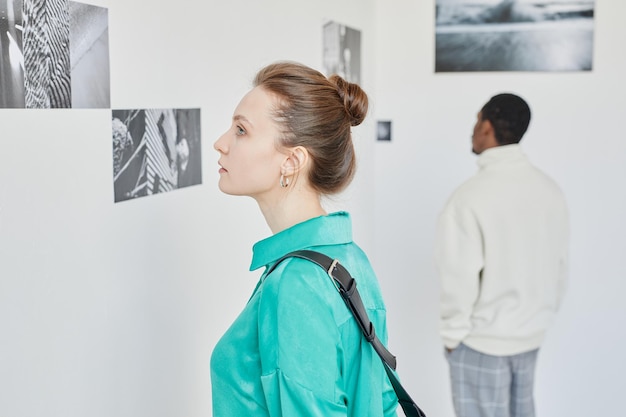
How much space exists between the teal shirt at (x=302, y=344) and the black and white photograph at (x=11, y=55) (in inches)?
19.8

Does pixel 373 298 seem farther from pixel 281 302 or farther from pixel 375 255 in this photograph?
pixel 375 255

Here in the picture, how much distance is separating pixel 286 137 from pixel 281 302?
0.33 metres

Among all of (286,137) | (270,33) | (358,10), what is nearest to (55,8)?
(286,137)

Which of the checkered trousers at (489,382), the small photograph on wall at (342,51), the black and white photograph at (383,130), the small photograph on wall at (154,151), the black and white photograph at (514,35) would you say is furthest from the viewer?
the black and white photograph at (383,130)

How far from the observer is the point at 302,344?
143 centimetres

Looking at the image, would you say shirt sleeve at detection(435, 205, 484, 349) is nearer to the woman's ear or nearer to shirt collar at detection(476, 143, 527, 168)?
shirt collar at detection(476, 143, 527, 168)

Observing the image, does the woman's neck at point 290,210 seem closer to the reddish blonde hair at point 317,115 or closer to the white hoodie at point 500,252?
the reddish blonde hair at point 317,115

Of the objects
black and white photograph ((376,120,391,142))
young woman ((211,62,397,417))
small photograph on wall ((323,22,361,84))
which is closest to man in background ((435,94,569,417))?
small photograph on wall ((323,22,361,84))

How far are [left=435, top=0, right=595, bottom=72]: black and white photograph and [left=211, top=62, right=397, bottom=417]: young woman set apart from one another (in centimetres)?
254

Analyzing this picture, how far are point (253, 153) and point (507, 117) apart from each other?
1792mm

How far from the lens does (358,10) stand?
3914 millimetres

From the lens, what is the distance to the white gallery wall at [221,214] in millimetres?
1628

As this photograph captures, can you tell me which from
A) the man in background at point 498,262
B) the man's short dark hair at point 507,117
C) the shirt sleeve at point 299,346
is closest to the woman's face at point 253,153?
the shirt sleeve at point 299,346

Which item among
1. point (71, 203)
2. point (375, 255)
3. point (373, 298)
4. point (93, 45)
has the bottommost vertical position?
point (375, 255)
